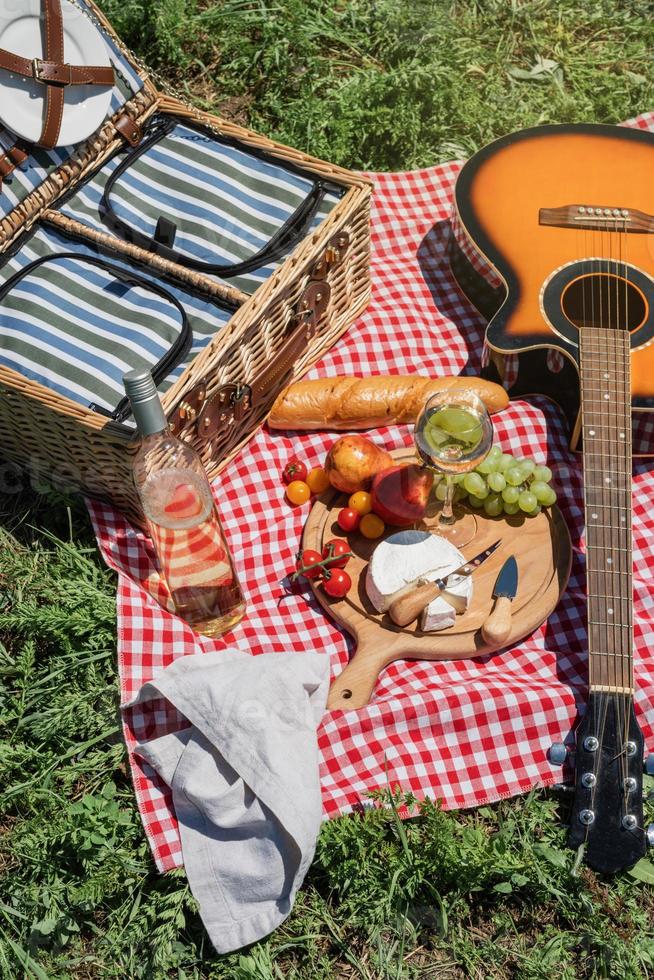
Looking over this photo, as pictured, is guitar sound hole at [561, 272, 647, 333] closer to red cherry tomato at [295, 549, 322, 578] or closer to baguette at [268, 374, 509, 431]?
baguette at [268, 374, 509, 431]

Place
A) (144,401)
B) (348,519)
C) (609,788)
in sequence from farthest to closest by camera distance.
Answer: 1. (348,519)
2. (609,788)
3. (144,401)

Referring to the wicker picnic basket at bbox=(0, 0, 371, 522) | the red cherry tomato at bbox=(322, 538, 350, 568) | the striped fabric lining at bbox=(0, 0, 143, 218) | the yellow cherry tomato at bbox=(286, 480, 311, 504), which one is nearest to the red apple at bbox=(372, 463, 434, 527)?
the red cherry tomato at bbox=(322, 538, 350, 568)

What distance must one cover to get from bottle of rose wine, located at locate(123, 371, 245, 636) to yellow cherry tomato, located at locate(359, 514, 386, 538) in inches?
17.2

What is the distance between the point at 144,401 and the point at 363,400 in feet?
3.78

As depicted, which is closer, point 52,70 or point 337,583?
point 337,583

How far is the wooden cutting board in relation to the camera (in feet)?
8.41

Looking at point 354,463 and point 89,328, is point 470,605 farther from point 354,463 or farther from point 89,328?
point 89,328

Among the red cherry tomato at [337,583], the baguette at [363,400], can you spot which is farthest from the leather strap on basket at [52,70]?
the red cherry tomato at [337,583]

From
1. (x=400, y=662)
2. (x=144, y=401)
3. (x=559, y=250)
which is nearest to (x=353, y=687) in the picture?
(x=400, y=662)

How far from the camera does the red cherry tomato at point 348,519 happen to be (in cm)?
272

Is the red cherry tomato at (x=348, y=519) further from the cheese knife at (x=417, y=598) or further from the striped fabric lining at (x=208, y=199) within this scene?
the striped fabric lining at (x=208, y=199)

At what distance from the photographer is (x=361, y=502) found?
2732mm

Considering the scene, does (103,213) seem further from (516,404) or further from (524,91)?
(524,91)

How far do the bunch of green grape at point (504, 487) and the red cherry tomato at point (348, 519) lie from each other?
0.28 meters
